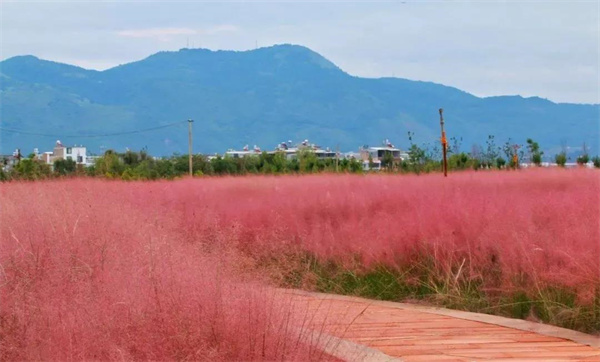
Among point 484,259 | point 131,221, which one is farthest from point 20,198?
point 484,259

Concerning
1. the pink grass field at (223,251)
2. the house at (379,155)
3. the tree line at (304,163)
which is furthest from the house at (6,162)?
the house at (379,155)

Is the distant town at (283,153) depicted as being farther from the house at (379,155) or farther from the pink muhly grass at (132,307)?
the pink muhly grass at (132,307)

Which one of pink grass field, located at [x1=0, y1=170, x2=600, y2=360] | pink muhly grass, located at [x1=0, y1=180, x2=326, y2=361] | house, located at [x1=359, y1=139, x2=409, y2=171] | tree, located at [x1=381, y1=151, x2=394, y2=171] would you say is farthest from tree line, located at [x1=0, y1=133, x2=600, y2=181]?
pink muhly grass, located at [x1=0, y1=180, x2=326, y2=361]

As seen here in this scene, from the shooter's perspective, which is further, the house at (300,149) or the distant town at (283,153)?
the house at (300,149)

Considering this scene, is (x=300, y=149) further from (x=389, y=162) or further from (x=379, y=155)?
(x=379, y=155)

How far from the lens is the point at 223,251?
7047 mm

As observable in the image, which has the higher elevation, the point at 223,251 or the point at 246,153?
the point at 246,153

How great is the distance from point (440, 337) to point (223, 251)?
1711 mm

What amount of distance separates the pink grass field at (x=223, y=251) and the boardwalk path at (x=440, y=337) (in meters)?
0.55

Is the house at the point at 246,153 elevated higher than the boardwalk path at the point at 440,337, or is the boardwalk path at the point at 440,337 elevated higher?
the house at the point at 246,153

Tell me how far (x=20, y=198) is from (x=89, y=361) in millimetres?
5835

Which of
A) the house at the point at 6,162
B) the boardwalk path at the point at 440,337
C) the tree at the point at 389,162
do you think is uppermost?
the house at the point at 6,162

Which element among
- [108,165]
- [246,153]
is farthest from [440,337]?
[246,153]

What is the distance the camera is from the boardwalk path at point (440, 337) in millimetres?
5922
